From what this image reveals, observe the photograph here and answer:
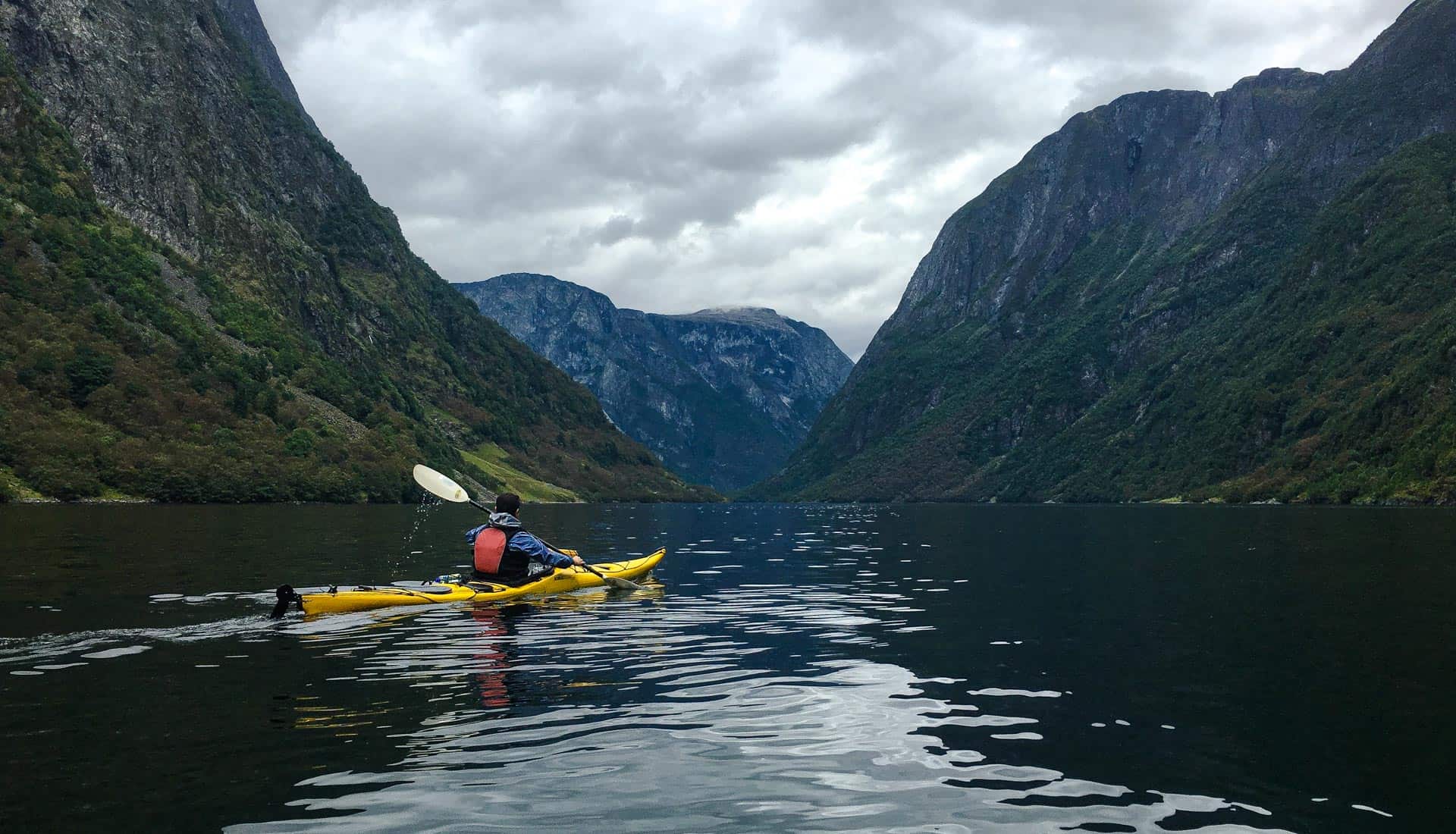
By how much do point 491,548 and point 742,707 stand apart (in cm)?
1531

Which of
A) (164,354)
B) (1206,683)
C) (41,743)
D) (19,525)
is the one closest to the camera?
(41,743)

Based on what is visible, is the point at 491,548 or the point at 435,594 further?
the point at 491,548

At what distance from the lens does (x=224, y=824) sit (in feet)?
33.3

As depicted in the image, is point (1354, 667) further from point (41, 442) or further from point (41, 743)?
point (41, 442)

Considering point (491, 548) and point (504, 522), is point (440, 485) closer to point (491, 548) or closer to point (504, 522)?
point (491, 548)

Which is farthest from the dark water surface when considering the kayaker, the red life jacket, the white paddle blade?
the white paddle blade

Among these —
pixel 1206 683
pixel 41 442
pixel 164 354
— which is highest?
pixel 164 354

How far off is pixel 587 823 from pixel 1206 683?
13336 mm

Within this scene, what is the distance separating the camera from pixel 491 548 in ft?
97.8

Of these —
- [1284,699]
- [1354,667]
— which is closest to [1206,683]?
[1284,699]

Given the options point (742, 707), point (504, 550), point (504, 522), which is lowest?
point (742, 707)

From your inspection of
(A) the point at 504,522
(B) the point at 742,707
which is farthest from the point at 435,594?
(B) the point at 742,707

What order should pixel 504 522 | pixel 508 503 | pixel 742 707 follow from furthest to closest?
pixel 504 522 < pixel 508 503 < pixel 742 707

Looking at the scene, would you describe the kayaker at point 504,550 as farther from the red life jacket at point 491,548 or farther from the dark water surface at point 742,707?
the dark water surface at point 742,707
